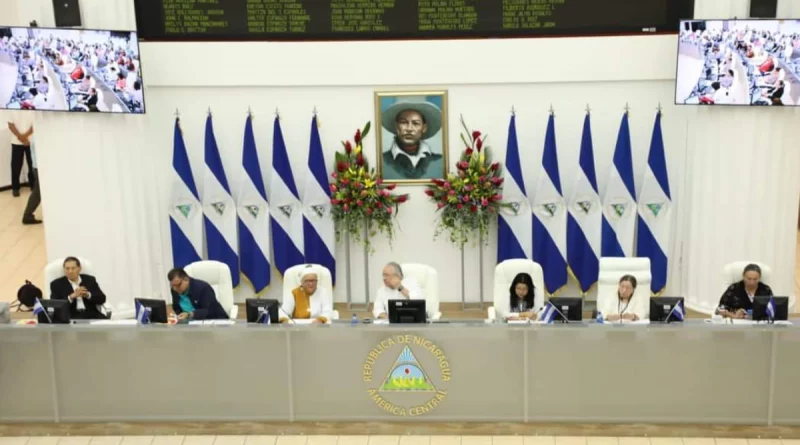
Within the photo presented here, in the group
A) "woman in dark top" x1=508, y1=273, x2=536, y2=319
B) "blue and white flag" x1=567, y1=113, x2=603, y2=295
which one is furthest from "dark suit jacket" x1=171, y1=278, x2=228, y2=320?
"blue and white flag" x1=567, y1=113, x2=603, y2=295

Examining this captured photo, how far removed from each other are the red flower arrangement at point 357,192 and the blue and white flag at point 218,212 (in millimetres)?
1057

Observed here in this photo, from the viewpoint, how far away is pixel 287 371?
8.04 meters

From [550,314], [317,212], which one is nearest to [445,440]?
[550,314]

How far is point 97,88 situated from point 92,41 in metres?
0.44

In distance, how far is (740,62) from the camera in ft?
30.9

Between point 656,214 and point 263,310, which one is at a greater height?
point 656,214

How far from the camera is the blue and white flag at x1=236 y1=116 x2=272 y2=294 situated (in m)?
10.5

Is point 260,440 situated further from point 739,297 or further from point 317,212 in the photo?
point 739,297

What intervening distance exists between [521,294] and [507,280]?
264 millimetres

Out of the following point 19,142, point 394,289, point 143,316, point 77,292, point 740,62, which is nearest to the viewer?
point 143,316

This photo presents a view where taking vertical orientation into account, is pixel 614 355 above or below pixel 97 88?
below

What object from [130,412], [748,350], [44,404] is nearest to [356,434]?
[130,412]

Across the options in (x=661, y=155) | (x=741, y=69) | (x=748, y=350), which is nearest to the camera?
(x=748, y=350)

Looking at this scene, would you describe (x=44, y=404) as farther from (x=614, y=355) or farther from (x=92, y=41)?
(x=614, y=355)
